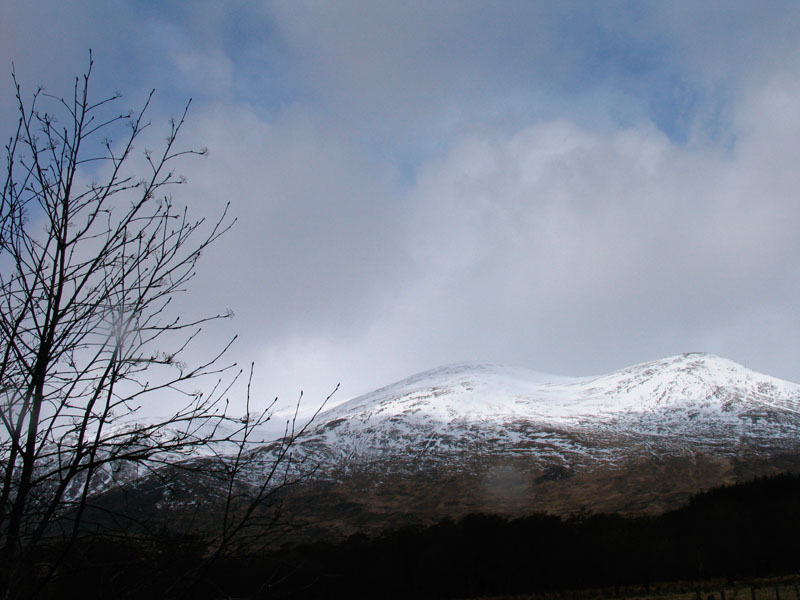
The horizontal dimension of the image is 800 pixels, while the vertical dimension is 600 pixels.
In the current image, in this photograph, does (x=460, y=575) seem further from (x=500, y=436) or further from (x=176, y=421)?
(x=500, y=436)

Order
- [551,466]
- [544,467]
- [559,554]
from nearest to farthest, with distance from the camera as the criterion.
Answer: [559,554]
[551,466]
[544,467]

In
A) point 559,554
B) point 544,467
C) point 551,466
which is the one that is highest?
point 551,466

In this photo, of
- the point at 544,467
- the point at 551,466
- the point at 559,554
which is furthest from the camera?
the point at 544,467

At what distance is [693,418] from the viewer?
197625 millimetres

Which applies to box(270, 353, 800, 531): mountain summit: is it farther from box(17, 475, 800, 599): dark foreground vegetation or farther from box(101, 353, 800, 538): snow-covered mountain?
box(17, 475, 800, 599): dark foreground vegetation

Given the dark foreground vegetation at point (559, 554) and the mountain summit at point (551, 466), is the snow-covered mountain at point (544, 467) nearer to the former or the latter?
the mountain summit at point (551, 466)

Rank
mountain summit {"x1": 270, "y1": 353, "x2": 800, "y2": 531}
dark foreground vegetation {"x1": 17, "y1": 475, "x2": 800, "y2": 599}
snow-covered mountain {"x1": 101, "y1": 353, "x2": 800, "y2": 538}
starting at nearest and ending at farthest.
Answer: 1. dark foreground vegetation {"x1": 17, "y1": 475, "x2": 800, "y2": 599}
2. snow-covered mountain {"x1": 101, "y1": 353, "x2": 800, "y2": 538}
3. mountain summit {"x1": 270, "y1": 353, "x2": 800, "y2": 531}

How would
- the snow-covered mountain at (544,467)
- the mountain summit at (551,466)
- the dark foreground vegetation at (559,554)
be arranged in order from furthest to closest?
the mountain summit at (551,466) → the snow-covered mountain at (544,467) → the dark foreground vegetation at (559,554)

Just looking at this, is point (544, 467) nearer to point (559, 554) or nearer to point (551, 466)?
point (551, 466)

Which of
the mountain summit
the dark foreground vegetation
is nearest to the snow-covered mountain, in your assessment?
the mountain summit

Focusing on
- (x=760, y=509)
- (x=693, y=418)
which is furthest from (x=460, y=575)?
(x=693, y=418)

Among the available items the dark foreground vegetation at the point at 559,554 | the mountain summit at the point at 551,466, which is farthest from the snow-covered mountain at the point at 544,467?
the dark foreground vegetation at the point at 559,554

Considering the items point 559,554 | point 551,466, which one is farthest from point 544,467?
point 559,554

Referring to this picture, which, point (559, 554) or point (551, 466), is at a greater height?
point (551, 466)
